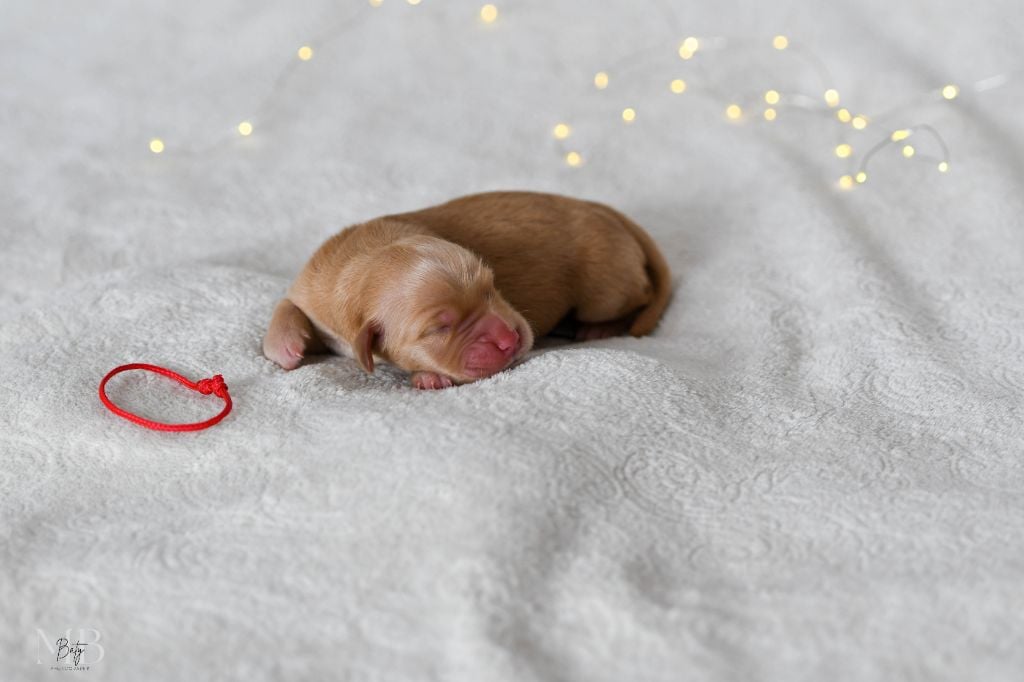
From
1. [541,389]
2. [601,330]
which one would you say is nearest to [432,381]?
[541,389]

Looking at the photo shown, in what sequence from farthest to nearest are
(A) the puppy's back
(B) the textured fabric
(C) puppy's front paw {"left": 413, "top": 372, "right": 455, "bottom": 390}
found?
(A) the puppy's back, (C) puppy's front paw {"left": 413, "top": 372, "right": 455, "bottom": 390}, (B) the textured fabric

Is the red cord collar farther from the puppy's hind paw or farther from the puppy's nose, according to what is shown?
the puppy's hind paw

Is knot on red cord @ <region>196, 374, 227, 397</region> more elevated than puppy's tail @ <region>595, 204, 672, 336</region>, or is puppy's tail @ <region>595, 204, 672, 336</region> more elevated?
puppy's tail @ <region>595, 204, 672, 336</region>

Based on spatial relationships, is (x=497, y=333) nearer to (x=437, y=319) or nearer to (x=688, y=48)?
(x=437, y=319)

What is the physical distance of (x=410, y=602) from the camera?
145cm

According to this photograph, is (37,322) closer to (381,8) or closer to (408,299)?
(408,299)

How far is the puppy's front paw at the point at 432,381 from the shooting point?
6.47ft

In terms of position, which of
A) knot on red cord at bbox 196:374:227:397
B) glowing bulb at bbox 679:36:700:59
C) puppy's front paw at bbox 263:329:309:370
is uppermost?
glowing bulb at bbox 679:36:700:59

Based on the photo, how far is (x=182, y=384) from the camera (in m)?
2.00

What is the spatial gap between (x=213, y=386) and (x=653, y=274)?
99 centimetres

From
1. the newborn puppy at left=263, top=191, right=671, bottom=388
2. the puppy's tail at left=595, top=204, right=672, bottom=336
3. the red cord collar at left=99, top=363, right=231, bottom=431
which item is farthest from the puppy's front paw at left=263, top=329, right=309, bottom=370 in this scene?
the puppy's tail at left=595, top=204, right=672, bottom=336

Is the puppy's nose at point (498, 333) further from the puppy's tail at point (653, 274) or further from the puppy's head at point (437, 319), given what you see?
the puppy's tail at point (653, 274)

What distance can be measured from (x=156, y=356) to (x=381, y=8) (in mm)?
2033

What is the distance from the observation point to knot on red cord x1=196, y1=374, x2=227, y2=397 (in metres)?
1.91
